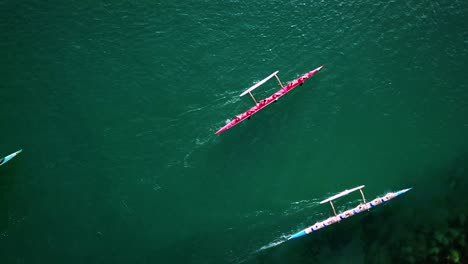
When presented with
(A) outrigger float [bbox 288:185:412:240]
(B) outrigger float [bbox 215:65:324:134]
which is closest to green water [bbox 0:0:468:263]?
(B) outrigger float [bbox 215:65:324:134]

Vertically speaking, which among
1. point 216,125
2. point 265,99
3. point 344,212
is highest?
point 265,99

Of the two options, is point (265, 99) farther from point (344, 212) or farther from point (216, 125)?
point (344, 212)

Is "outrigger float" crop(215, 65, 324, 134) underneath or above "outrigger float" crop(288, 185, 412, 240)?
above

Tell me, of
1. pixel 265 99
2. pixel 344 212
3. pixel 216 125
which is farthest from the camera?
pixel 265 99

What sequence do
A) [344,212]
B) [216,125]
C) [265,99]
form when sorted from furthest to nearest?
[265,99] → [216,125] → [344,212]

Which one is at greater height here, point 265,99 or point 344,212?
point 265,99

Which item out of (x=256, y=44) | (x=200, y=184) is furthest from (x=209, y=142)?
(x=256, y=44)

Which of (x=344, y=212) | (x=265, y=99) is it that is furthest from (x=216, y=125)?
(x=344, y=212)

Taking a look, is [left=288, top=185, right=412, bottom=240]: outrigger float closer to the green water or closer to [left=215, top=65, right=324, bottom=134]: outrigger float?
the green water

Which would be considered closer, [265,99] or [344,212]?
[344,212]
